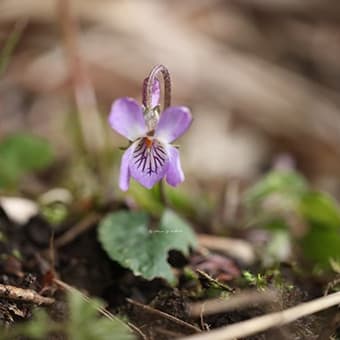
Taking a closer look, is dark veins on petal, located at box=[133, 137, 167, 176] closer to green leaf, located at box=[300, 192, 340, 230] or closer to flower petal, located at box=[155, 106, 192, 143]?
flower petal, located at box=[155, 106, 192, 143]

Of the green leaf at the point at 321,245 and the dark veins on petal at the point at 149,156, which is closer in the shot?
the dark veins on petal at the point at 149,156

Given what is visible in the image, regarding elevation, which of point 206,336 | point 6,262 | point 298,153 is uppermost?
point 206,336

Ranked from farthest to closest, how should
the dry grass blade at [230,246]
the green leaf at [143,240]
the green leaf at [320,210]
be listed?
the green leaf at [320,210] → the dry grass blade at [230,246] → the green leaf at [143,240]

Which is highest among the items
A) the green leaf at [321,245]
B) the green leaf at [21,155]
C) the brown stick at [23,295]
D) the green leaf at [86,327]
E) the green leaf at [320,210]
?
the green leaf at [86,327]

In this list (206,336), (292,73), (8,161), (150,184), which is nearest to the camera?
(206,336)

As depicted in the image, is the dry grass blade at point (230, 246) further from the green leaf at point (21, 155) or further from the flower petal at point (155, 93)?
the green leaf at point (21, 155)

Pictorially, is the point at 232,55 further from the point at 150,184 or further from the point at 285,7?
the point at 150,184

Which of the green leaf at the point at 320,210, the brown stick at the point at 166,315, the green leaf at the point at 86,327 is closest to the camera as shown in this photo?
the green leaf at the point at 86,327

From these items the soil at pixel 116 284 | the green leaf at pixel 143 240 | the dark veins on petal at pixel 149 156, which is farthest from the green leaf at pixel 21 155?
the dark veins on petal at pixel 149 156

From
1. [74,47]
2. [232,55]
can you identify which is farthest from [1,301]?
[232,55]
